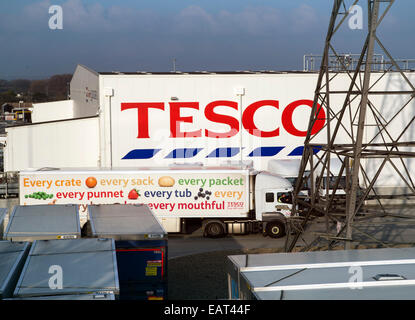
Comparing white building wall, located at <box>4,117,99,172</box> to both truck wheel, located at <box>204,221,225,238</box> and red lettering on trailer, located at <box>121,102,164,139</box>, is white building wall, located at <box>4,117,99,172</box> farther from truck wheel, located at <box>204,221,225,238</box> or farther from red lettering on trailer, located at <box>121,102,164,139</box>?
truck wheel, located at <box>204,221,225,238</box>

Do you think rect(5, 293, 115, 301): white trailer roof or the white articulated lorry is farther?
the white articulated lorry

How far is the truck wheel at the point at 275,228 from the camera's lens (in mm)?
24703

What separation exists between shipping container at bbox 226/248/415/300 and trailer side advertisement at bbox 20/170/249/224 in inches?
592

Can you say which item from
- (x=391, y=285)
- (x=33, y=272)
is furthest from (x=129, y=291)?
(x=391, y=285)

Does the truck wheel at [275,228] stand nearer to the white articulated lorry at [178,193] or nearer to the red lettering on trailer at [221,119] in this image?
the white articulated lorry at [178,193]

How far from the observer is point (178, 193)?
2492cm

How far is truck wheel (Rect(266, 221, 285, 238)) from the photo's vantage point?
2470 cm

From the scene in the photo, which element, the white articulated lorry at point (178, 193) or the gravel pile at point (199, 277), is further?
the white articulated lorry at point (178, 193)

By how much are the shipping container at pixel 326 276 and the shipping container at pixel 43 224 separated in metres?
4.29

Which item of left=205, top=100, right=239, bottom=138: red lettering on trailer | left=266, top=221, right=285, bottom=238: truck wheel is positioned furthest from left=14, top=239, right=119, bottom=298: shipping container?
left=205, top=100, right=239, bottom=138: red lettering on trailer

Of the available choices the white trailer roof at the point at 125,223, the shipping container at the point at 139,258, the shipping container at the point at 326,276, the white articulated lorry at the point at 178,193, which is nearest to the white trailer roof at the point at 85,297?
the shipping container at the point at 326,276

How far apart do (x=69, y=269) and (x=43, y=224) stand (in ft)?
13.3

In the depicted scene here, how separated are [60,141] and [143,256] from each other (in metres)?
21.9
